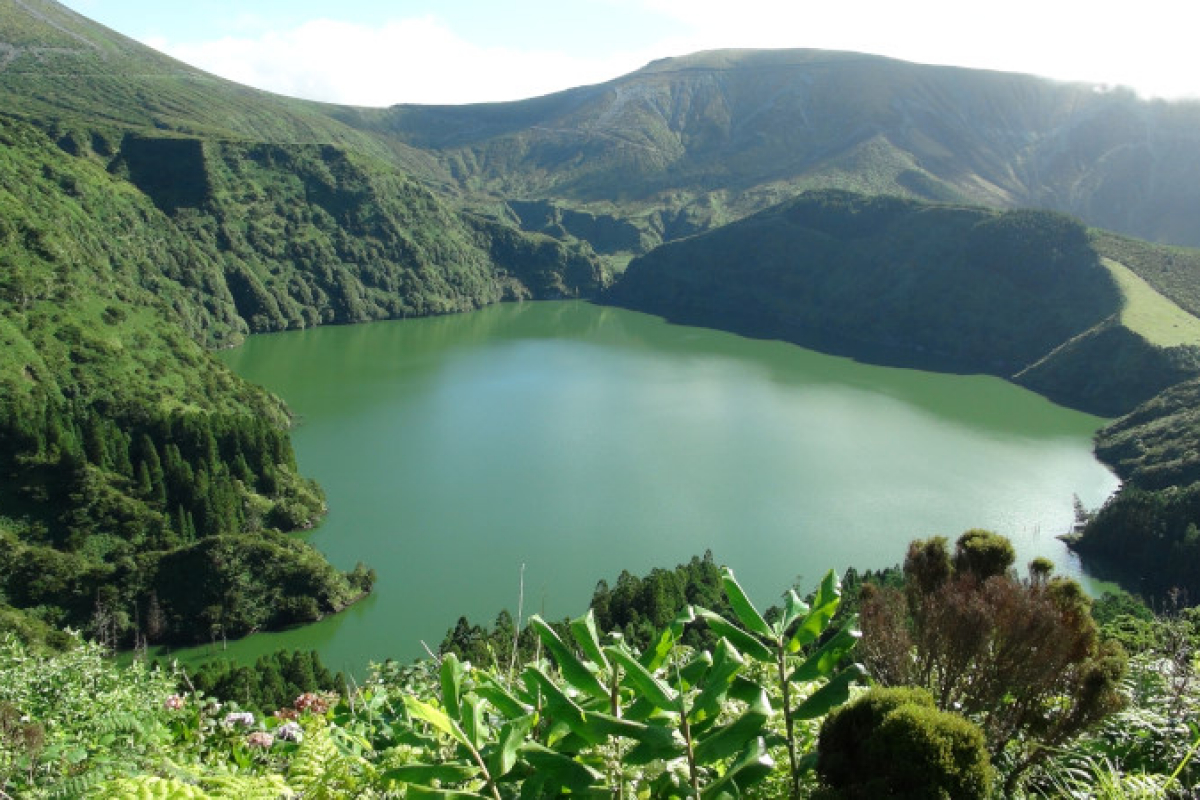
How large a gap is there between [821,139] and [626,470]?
447 feet

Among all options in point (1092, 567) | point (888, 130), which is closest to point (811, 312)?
point (1092, 567)

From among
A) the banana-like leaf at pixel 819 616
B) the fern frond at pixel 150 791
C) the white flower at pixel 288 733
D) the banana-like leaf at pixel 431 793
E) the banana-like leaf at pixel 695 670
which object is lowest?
the white flower at pixel 288 733

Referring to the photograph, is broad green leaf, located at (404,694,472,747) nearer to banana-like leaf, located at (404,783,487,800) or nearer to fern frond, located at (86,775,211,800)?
banana-like leaf, located at (404,783,487,800)

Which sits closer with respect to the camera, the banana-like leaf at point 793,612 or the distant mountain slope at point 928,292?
the banana-like leaf at point 793,612

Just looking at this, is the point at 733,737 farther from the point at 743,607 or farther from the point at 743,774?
the point at 743,607

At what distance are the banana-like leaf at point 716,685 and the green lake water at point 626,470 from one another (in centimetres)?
2388

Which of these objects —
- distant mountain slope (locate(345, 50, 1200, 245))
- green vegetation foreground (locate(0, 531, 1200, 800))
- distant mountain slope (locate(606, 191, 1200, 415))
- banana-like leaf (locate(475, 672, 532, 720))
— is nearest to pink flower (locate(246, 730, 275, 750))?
green vegetation foreground (locate(0, 531, 1200, 800))

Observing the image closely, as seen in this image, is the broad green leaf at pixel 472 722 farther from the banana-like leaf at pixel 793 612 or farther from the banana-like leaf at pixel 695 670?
the banana-like leaf at pixel 793 612

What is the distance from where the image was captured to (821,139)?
519 ft

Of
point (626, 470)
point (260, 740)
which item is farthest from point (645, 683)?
point (626, 470)

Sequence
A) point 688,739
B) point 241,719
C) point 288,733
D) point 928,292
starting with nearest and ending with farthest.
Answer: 1. point 688,739
2. point 288,733
3. point 241,719
4. point 928,292

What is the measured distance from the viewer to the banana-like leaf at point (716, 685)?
154cm

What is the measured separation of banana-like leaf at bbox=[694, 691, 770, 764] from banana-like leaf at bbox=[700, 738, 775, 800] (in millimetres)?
25

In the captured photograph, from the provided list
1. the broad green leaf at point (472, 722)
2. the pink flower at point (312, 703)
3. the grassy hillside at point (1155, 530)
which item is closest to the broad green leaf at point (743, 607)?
the broad green leaf at point (472, 722)
